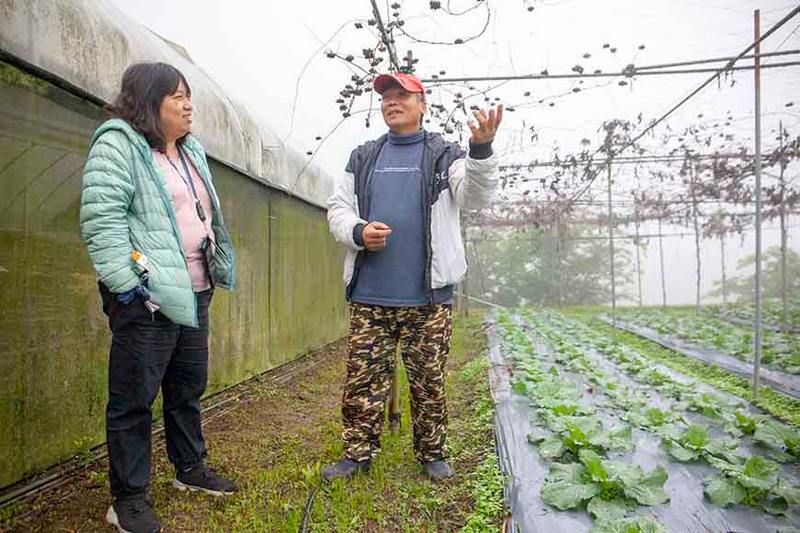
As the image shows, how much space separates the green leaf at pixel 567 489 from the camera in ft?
6.77

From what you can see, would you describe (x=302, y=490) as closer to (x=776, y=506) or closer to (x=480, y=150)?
(x=480, y=150)

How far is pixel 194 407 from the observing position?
2.18 metres

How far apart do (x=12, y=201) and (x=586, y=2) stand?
12.4ft

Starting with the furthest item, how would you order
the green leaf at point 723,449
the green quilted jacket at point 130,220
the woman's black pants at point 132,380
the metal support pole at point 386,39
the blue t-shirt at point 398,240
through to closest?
the metal support pole at point 386,39 < the green leaf at point 723,449 < the blue t-shirt at point 398,240 < the woman's black pants at point 132,380 < the green quilted jacket at point 130,220

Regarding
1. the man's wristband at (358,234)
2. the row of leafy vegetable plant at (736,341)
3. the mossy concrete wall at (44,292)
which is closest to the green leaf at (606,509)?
the man's wristband at (358,234)

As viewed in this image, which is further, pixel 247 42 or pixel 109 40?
pixel 247 42

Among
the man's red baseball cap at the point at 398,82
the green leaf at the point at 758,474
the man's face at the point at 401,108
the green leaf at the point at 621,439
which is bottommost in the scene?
the green leaf at the point at 621,439

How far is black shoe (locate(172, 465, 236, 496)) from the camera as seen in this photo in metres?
2.22

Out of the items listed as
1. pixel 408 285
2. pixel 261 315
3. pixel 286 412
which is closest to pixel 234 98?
pixel 261 315

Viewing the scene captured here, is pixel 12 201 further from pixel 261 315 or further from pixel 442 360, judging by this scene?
pixel 261 315

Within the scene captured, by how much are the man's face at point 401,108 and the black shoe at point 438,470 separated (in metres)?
1.47

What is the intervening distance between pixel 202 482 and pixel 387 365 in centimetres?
87

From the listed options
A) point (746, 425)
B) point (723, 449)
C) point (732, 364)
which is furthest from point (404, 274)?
point (732, 364)

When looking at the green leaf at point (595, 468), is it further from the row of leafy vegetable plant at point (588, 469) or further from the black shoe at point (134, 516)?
the black shoe at point (134, 516)
